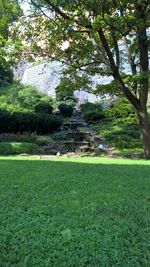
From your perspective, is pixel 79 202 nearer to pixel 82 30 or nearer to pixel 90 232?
pixel 90 232

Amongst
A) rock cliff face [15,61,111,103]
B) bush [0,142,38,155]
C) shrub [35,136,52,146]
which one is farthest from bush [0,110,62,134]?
rock cliff face [15,61,111,103]

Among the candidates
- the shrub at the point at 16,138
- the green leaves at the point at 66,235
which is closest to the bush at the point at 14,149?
the shrub at the point at 16,138

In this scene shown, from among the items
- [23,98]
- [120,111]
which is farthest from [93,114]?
[23,98]

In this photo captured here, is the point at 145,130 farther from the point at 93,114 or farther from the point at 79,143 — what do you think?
the point at 93,114

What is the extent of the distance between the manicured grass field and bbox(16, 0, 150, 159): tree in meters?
5.30

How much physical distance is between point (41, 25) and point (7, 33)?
3.64ft

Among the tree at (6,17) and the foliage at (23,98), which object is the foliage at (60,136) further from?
the tree at (6,17)

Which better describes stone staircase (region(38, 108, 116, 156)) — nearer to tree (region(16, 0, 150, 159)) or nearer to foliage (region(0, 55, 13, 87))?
tree (region(16, 0, 150, 159))

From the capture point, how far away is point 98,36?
10234mm

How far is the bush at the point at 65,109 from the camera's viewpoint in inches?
689

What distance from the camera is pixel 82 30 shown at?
386 inches

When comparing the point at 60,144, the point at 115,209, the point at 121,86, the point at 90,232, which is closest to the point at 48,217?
the point at 90,232

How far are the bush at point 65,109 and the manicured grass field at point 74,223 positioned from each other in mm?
12964

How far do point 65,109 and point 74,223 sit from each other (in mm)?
14533
